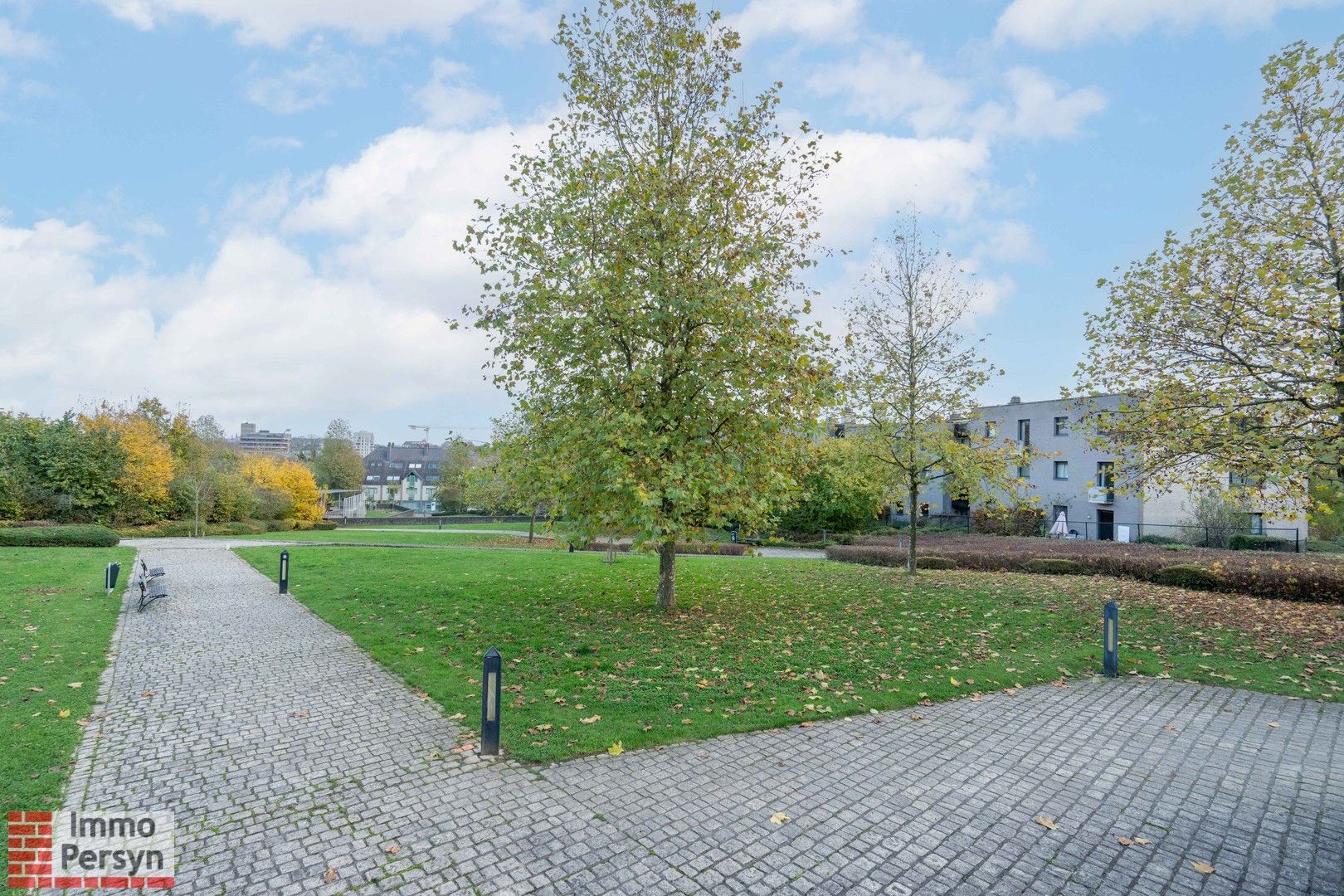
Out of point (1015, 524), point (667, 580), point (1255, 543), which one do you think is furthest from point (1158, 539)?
point (667, 580)

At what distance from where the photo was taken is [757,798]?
4809 mm

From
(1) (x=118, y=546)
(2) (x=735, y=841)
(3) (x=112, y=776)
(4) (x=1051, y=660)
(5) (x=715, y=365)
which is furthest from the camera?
(1) (x=118, y=546)

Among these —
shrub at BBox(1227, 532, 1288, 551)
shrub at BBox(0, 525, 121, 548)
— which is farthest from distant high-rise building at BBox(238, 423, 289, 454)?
shrub at BBox(1227, 532, 1288, 551)

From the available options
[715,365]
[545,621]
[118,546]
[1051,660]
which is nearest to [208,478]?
[118,546]

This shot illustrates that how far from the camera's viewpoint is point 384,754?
561 cm

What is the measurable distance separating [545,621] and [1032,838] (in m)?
7.73

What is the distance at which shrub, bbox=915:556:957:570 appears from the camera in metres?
20.4

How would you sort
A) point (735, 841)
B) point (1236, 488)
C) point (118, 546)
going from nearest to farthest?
point (735, 841) → point (1236, 488) → point (118, 546)

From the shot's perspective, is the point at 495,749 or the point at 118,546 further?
the point at 118,546

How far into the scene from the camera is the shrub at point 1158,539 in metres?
31.7

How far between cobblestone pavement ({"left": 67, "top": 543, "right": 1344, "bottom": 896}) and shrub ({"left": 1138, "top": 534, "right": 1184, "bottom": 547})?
1166 inches

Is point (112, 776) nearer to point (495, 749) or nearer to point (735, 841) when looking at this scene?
point (495, 749)

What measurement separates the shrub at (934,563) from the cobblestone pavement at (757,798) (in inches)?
515

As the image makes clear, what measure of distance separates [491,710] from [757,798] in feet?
7.57
